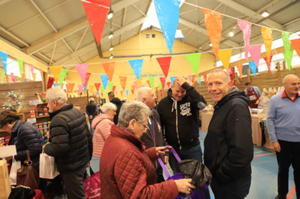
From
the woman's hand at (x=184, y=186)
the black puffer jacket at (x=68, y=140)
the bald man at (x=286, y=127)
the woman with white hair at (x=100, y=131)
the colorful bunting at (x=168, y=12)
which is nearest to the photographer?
the woman's hand at (x=184, y=186)

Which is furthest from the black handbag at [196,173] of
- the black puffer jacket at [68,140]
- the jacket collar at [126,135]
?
the black puffer jacket at [68,140]

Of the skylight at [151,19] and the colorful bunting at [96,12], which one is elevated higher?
the skylight at [151,19]

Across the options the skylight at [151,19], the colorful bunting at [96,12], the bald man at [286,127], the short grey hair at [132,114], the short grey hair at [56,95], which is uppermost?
the skylight at [151,19]

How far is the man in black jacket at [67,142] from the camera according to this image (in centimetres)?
183

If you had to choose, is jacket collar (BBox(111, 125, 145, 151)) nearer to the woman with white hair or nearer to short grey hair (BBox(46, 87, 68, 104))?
short grey hair (BBox(46, 87, 68, 104))

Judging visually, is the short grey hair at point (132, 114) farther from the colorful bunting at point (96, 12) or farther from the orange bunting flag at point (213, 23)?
the orange bunting flag at point (213, 23)

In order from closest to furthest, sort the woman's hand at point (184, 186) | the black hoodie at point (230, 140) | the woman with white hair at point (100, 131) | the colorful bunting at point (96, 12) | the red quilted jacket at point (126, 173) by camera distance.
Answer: the red quilted jacket at point (126, 173)
the woman's hand at point (184, 186)
the black hoodie at point (230, 140)
the colorful bunting at point (96, 12)
the woman with white hair at point (100, 131)

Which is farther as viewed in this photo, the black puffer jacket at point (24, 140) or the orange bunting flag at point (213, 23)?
the orange bunting flag at point (213, 23)

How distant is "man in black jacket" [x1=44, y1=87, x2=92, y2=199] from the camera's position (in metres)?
1.83

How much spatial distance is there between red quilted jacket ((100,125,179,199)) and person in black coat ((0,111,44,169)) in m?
1.63

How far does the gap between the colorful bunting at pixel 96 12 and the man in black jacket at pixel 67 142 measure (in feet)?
2.59

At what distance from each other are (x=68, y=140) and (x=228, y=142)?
1496 mm

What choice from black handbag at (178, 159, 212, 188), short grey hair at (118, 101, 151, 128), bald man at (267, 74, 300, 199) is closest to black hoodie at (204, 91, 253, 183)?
black handbag at (178, 159, 212, 188)

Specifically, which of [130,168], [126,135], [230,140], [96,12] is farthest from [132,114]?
[96,12]
